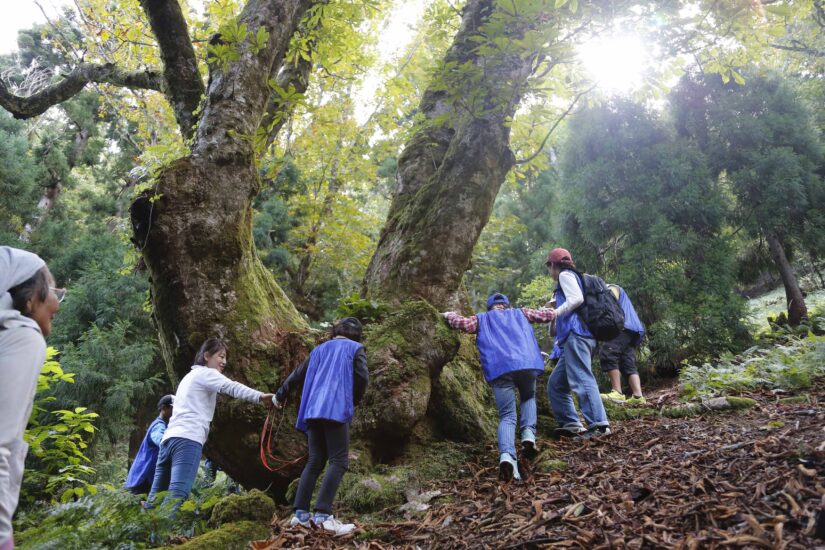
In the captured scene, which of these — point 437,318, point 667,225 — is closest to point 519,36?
point 437,318

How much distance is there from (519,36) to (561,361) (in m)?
3.61

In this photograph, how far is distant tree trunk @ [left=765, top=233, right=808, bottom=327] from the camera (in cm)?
1066

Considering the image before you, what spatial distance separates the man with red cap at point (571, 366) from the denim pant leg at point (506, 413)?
95cm

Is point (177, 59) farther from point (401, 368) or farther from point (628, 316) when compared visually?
point (628, 316)

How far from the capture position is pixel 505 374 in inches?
172

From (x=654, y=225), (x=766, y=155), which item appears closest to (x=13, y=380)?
(x=654, y=225)

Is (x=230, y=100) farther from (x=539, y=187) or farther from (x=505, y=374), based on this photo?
(x=539, y=187)

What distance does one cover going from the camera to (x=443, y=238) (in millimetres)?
5672

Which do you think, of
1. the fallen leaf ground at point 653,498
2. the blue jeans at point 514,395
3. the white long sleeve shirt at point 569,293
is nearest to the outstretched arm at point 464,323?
the blue jeans at point 514,395

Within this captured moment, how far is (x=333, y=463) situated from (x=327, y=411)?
0.39 m

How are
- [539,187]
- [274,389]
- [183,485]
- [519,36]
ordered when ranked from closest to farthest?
[183,485], [274,389], [519,36], [539,187]

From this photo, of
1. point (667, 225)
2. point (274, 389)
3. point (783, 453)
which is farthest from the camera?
point (667, 225)

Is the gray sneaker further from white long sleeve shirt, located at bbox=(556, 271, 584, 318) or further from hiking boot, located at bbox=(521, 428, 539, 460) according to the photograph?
white long sleeve shirt, located at bbox=(556, 271, 584, 318)

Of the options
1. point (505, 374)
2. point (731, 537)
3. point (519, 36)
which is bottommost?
point (731, 537)
